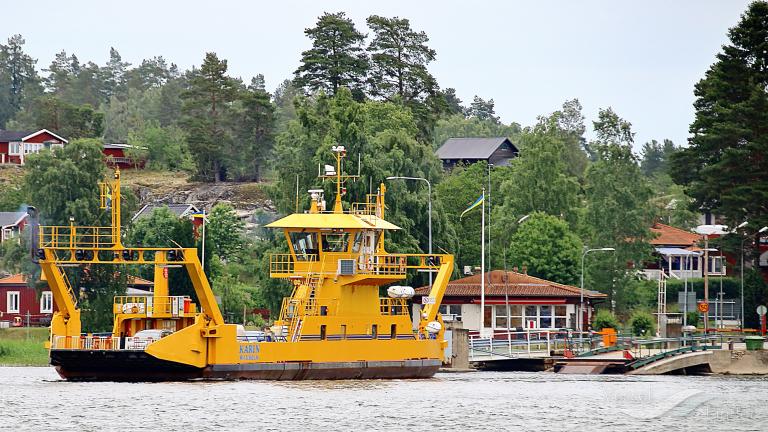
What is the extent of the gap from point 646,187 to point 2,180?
5608 centimetres

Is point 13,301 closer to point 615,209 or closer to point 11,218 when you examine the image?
point 11,218

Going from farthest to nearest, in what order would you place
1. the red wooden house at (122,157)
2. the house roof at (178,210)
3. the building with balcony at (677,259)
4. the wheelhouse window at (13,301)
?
the red wooden house at (122,157) < the house roof at (178,210) < the building with balcony at (677,259) < the wheelhouse window at (13,301)

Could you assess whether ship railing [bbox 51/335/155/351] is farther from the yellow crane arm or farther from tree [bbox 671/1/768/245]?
tree [bbox 671/1/768/245]

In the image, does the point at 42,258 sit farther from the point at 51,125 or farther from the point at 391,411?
the point at 51,125

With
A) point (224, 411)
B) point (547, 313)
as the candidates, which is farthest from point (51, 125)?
point (224, 411)

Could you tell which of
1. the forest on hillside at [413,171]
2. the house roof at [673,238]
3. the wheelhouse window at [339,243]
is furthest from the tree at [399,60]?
the wheelhouse window at [339,243]

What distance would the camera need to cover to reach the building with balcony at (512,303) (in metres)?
93.9

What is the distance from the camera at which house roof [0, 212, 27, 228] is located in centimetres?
12344

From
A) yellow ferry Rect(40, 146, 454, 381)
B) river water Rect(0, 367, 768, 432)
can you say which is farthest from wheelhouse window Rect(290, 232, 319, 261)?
river water Rect(0, 367, 768, 432)

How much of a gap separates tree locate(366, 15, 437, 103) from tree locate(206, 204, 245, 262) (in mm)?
20378

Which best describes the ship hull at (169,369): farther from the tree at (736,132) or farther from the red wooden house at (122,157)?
the red wooden house at (122,157)

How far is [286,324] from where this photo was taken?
210 feet

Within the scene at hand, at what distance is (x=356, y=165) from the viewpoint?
299 feet

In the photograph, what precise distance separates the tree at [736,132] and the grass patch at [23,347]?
40.4 meters
